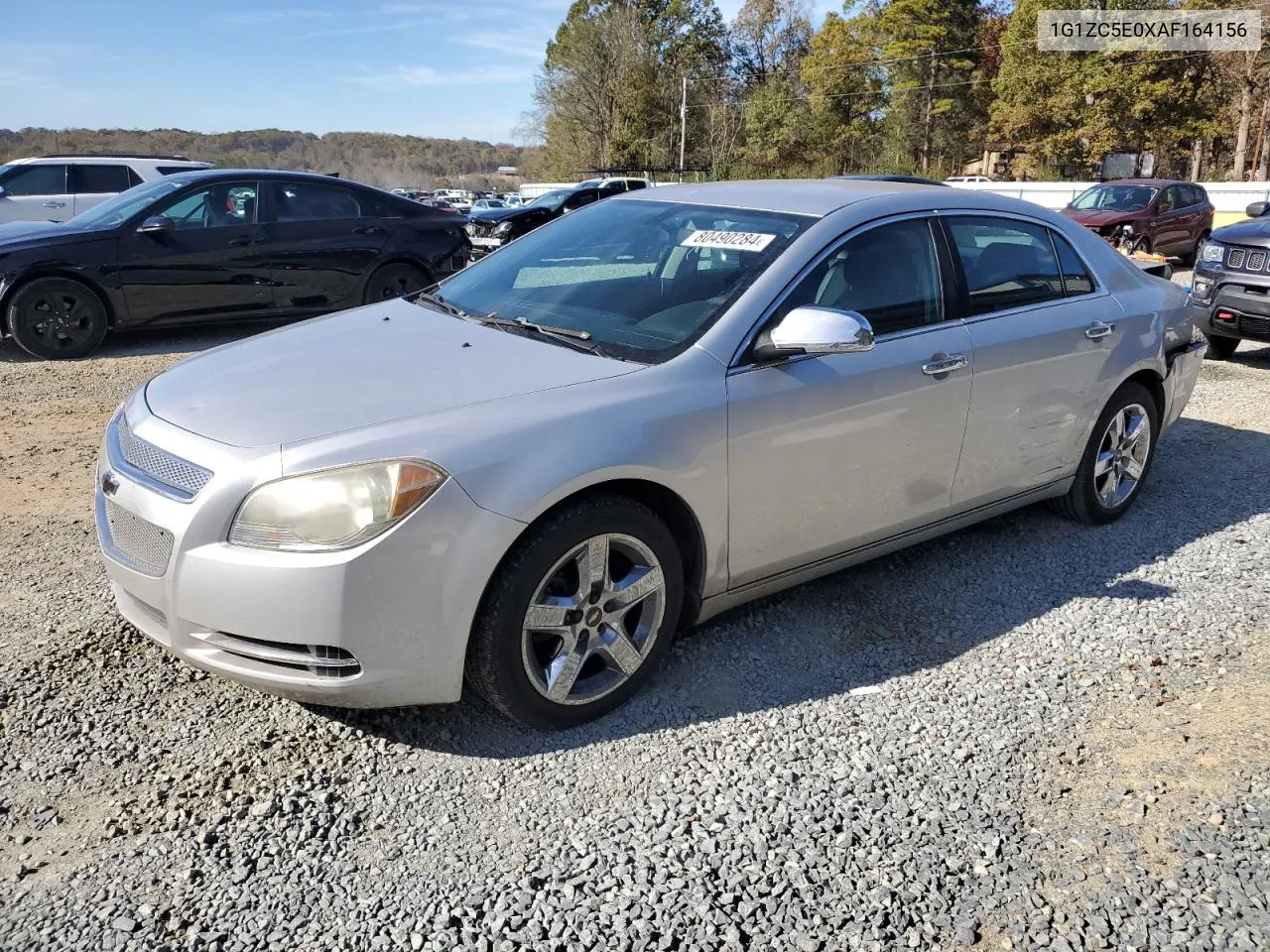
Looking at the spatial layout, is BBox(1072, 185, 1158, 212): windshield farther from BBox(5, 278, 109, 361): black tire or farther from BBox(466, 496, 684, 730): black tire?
BBox(466, 496, 684, 730): black tire

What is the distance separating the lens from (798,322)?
10.3ft

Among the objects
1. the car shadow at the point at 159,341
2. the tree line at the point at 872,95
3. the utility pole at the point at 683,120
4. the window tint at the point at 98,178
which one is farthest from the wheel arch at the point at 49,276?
the utility pole at the point at 683,120

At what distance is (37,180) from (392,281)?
6.22m

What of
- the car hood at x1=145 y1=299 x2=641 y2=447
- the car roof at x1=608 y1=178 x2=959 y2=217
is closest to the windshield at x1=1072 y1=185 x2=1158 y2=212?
the car roof at x1=608 y1=178 x2=959 y2=217

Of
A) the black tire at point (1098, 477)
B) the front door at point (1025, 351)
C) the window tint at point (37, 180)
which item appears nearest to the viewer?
the front door at point (1025, 351)

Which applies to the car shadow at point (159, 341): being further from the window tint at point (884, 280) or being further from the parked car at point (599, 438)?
the window tint at point (884, 280)

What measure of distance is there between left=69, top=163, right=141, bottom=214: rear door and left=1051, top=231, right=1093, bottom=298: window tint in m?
12.1

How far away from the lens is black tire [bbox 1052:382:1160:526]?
464 centimetres

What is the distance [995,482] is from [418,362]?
2480 mm

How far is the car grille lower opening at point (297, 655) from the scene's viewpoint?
2.61 m

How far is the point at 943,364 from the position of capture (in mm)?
3713

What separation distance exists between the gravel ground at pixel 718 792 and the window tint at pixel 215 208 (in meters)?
5.54

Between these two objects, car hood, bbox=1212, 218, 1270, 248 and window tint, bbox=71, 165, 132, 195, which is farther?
window tint, bbox=71, 165, 132, 195

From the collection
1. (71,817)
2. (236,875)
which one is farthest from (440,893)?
(71,817)
